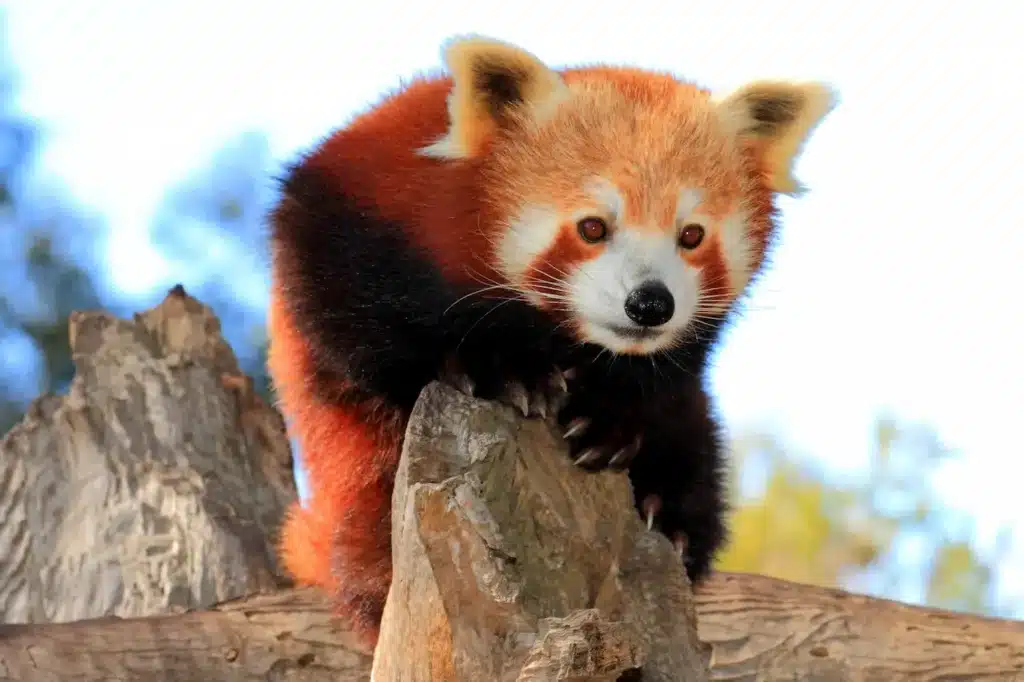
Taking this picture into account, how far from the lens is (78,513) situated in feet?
12.6

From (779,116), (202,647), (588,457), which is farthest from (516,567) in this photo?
(779,116)

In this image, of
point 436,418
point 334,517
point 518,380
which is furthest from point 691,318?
point 334,517

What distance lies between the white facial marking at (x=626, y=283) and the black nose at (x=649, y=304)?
0.02 metres

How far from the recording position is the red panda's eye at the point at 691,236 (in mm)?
2666

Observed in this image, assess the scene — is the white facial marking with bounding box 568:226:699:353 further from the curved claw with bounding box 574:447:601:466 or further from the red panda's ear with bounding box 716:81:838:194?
the red panda's ear with bounding box 716:81:838:194

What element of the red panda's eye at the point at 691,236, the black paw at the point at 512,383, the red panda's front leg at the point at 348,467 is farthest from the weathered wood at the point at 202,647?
the red panda's eye at the point at 691,236

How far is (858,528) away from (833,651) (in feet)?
15.7

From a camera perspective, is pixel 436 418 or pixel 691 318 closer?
pixel 436 418

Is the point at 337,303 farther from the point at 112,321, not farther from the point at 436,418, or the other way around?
the point at 112,321

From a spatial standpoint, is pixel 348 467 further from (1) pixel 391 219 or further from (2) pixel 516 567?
(2) pixel 516 567

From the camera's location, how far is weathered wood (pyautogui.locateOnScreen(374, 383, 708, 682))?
198cm

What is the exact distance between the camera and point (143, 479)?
152 inches

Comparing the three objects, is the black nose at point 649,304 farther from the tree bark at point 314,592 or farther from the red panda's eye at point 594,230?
the tree bark at point 314,592

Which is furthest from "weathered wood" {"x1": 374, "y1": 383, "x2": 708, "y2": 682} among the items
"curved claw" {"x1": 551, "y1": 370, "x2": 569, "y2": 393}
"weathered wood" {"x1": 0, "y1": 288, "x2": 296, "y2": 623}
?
"weathered wood" {"x1": 0, "y1": 288, "x2": 296, "y2": 623}
